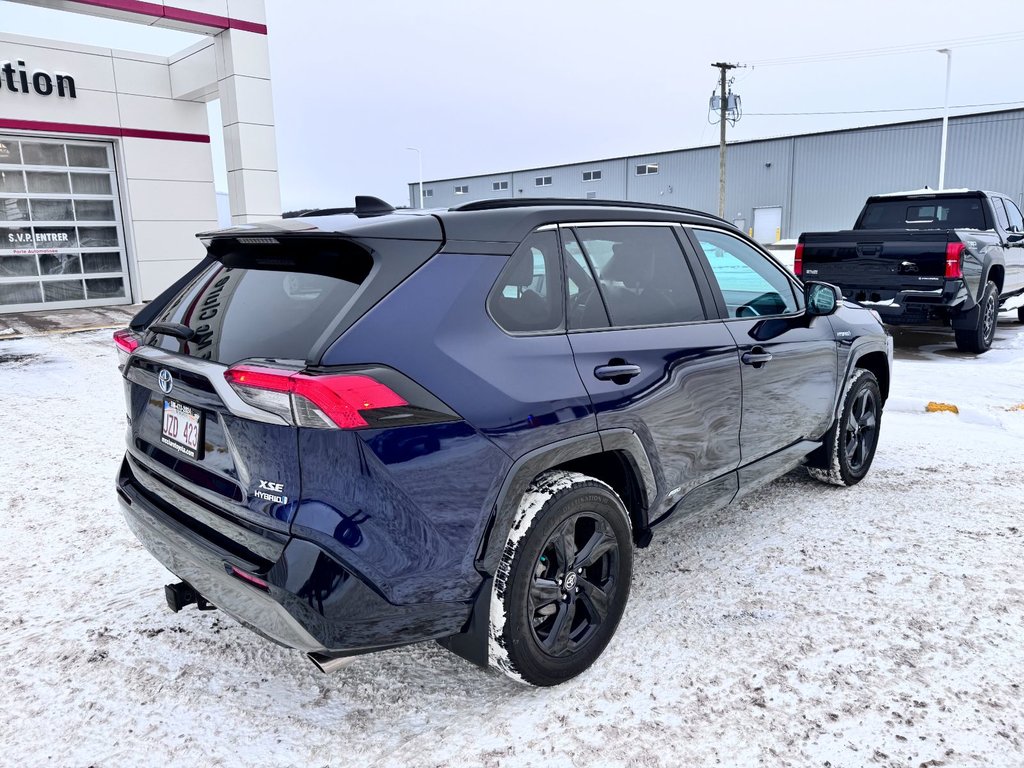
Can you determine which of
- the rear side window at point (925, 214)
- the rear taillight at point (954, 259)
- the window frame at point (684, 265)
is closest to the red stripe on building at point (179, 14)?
the rear side window at point (925, 214)

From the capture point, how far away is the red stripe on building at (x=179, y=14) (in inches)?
473

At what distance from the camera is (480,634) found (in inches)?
93.4

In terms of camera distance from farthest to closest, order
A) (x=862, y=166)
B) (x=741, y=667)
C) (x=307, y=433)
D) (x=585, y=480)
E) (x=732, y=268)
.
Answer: (x=862, y=166)
(x=732, y=268)
(x=741, y=667)
(x=585, y=480)
(x=307, y=433)

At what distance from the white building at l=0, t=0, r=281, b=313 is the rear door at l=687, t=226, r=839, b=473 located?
38.7 feet

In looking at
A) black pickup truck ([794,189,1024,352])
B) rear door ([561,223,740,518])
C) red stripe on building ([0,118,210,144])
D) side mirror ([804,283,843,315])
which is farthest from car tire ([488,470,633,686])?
red stripe on building ([0,118,210,144])

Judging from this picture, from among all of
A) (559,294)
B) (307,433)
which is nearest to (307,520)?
(307,433)

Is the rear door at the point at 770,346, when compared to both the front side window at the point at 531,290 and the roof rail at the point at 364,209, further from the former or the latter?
the roof rail at the point at 364,209

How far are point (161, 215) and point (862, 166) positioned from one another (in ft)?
118

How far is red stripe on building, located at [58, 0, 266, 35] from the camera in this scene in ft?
39.4

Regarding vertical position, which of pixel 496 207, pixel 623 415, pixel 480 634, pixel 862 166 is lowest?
pixel 480 634

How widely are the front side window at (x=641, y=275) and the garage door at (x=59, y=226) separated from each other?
15.3 meters

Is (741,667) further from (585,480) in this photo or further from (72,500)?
(72,500)

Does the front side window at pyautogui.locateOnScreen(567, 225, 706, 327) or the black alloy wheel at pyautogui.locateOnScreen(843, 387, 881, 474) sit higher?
the front side window at pyautogui.locateOnScreen(567, 225, 706, 327)

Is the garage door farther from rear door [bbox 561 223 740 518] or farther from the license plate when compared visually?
rear door [bbox 561 223 740 518]
